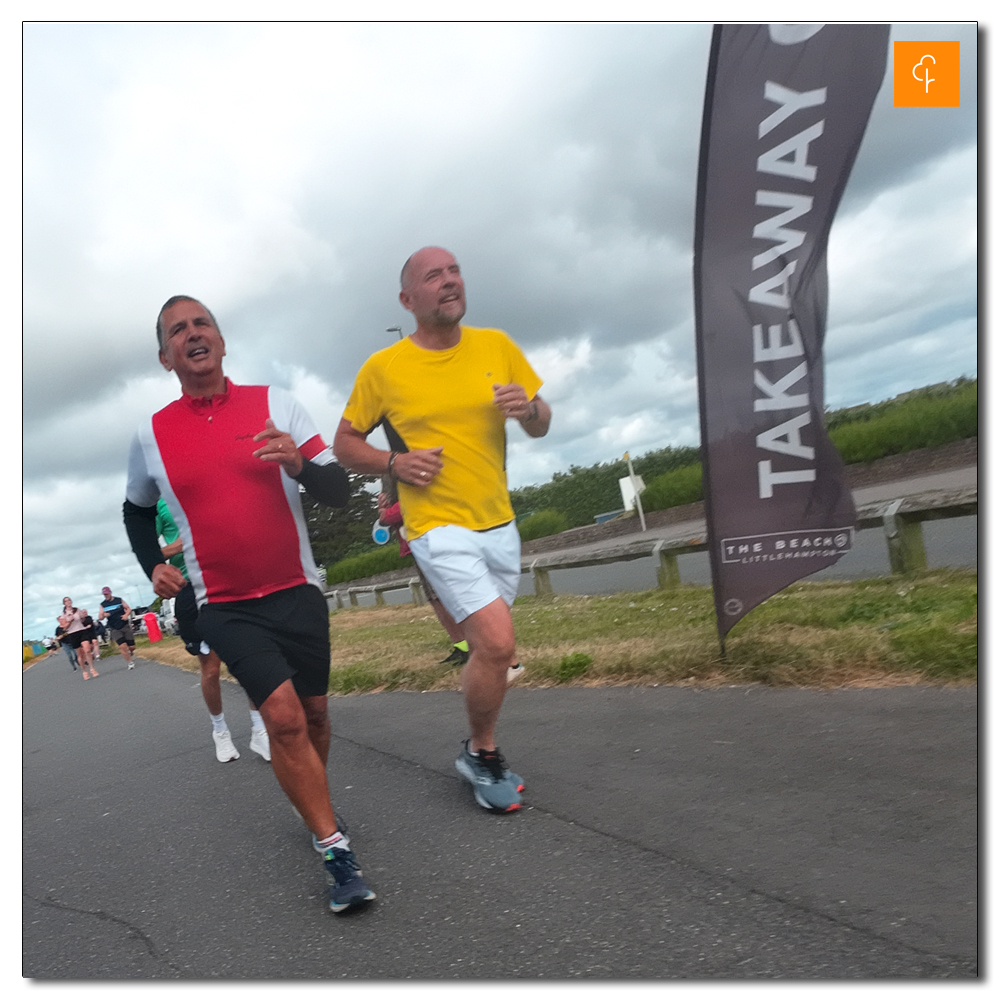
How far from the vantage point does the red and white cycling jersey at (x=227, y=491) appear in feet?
9.87

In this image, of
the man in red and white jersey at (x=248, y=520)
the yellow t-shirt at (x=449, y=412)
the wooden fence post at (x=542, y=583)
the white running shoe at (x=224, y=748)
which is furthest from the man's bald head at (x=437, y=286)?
the wooden fence post at (x=542, y=583)

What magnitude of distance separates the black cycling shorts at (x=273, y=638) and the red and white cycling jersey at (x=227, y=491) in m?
0.05

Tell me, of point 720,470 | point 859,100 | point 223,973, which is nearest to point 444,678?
point 720,470

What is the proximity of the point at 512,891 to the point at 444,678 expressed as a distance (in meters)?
3.57

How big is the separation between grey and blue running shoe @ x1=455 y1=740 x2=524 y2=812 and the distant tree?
0.89m

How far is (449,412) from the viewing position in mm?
3184

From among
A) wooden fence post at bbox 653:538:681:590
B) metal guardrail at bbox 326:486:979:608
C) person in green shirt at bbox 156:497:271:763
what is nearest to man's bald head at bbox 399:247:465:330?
metal guardrail at bbox 326:486:979:608

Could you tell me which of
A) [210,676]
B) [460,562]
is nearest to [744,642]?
[460,562]

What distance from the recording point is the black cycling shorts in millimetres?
2920

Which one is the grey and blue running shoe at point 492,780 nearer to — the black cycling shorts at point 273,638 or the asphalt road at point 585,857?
the asphalt road at point 585,857

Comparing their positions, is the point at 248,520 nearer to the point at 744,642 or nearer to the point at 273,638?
the point at 273,638

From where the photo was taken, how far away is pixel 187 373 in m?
3.06

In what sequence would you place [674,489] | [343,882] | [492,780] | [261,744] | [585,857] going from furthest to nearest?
1. [261,744]
2. [674,489]
3. [492,780]
4. [585,857]
5. [343,882]

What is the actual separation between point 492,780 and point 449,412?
1349mm
